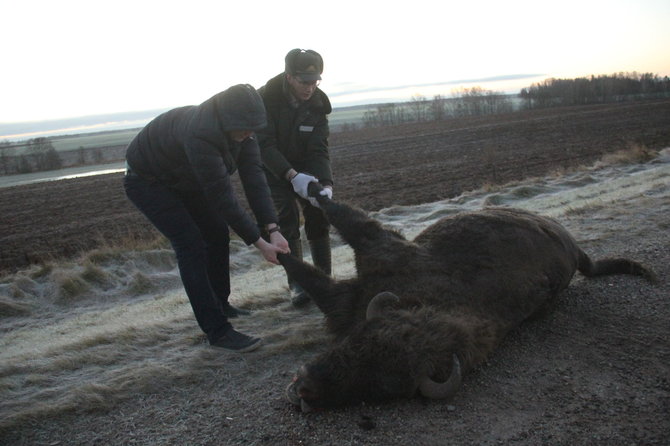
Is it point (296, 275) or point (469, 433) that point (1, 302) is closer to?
point (296, 275)

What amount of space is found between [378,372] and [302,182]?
97.5 inches

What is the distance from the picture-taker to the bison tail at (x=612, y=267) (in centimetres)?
504

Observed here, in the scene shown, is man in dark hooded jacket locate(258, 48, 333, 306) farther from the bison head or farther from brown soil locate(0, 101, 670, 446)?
the bison head

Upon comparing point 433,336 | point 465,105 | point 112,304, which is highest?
point 465,105

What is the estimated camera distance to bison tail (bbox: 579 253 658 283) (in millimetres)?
5043

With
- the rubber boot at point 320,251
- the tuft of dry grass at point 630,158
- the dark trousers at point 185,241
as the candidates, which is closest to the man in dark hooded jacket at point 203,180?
the dark trousers at point 185,241

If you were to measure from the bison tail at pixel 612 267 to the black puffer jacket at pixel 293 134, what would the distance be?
2.79m

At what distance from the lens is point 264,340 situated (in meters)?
4.51

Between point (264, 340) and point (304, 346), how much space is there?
16.7 inches

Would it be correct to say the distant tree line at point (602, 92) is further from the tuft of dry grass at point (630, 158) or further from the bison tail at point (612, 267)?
the bison tail at point (612, 267)

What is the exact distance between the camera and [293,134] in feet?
18.2

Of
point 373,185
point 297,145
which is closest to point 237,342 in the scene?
point 297,145

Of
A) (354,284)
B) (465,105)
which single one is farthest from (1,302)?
(465,105)

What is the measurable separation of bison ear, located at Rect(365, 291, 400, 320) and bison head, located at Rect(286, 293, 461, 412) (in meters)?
0.23
